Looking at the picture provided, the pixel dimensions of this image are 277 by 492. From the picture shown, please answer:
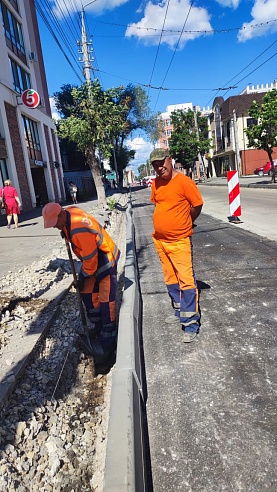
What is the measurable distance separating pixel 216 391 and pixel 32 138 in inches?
933

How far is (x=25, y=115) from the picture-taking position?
2197 centimetres

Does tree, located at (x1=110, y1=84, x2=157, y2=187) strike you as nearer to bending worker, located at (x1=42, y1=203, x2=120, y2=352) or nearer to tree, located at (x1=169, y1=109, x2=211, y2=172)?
tree, located at (x1=169, y1=109, x2=211, y2=172)

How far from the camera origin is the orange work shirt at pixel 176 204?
3.26m

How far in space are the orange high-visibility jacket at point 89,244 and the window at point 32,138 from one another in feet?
67.2

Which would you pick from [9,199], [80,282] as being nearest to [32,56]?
[9,199]

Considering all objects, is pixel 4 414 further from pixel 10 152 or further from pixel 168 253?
pixel 10 152

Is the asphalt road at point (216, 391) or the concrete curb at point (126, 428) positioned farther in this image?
the asphalt road at point (216, 391)

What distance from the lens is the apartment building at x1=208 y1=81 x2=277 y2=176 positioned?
42.2 meters

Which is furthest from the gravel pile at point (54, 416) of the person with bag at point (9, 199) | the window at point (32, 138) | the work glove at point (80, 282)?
the window at point (32, 138)

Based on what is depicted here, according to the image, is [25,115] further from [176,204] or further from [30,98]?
[176,204]

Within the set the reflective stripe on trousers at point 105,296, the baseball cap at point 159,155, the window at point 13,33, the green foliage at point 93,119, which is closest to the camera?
the baseball cap at point 159,155

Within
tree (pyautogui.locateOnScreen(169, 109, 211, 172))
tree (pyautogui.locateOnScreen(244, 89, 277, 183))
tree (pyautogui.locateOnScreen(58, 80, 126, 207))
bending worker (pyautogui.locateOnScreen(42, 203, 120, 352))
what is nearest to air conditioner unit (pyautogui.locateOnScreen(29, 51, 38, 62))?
tree (pyautogui.locateOnScreen(58, 80, 126, 207))

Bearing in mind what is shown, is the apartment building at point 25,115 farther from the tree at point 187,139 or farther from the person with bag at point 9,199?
the tree at point 187,139

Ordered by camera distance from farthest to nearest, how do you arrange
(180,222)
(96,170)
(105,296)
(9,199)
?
(96,170) → (9,199) → (105,296) → (180,222)
